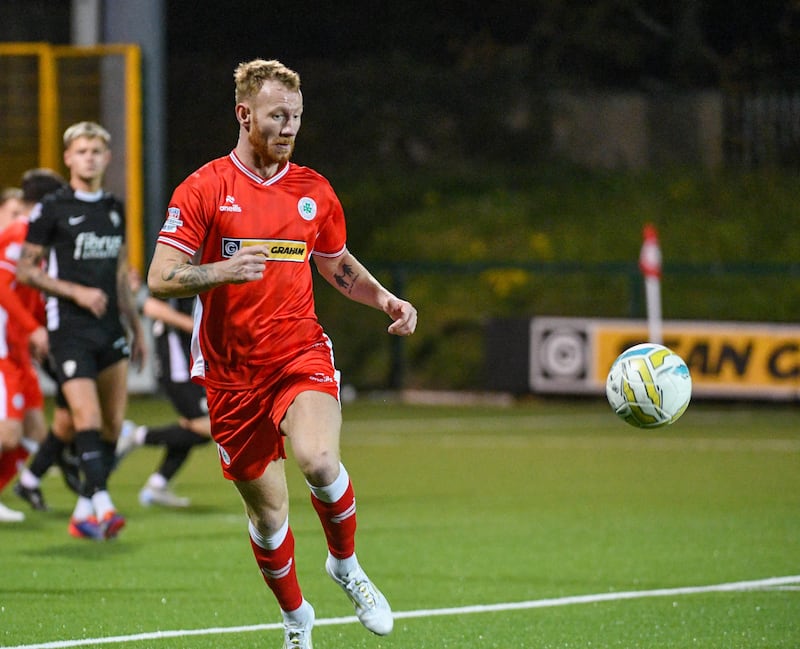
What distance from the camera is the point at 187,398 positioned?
11.8 m

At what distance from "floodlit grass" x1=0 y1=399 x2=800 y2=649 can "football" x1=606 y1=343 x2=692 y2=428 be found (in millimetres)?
954

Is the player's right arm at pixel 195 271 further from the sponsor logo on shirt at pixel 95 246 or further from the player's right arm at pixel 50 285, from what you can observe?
the sponsor logo on shirt at pixel 95 246

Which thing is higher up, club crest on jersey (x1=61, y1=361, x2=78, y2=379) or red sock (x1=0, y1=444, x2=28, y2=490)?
club crest on jersey (x1=61, y1=361, x2=78, y2=379)

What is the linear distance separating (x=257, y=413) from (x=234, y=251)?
0.66 meters

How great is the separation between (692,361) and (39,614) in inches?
548

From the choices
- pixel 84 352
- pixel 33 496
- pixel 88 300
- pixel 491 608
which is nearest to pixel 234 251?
pixel 491 608

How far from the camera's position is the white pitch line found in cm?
682

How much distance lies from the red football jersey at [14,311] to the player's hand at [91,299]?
1351 mm

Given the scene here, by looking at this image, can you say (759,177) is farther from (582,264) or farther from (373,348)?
(373,348)

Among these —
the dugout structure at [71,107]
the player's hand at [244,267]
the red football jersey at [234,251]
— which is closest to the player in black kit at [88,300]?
the red football jersey at [234,251]

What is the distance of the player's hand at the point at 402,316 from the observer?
21.9 feet

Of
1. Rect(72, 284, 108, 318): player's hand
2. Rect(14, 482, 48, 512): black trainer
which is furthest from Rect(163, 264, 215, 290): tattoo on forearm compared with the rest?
Rect(14, 482, 48, 512): black trainer

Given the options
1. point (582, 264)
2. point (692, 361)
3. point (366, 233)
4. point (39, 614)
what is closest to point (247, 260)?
point (39, 614)

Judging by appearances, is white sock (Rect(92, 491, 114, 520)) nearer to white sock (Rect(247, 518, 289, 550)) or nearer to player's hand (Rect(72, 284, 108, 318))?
player's hand (Rect(72, 284, 108, 318))
